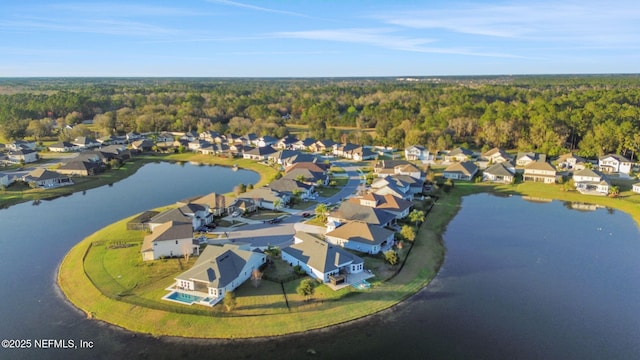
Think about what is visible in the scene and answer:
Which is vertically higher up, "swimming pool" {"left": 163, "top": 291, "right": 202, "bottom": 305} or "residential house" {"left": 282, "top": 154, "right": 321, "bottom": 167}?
"residential house" {"left": 282, "top": 154, "right": 321, "bottom": 167}

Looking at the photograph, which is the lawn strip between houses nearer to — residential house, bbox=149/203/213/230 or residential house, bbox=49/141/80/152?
residential house, bbox=149/203/213/230

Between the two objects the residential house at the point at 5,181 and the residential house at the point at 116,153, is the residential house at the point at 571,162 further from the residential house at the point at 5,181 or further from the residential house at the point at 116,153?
the residential house at the point at 5,181

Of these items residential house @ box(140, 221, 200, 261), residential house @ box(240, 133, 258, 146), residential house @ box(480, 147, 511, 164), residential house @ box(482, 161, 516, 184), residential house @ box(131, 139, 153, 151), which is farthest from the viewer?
residential house @ box(240, 133, 258, 146)

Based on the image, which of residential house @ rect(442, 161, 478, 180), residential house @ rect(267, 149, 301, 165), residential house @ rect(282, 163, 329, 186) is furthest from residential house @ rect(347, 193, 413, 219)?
residential house @ rect(267, 149, 301, 165)

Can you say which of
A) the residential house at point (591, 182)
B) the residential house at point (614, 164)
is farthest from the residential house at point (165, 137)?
the residential house at point (614, 164)

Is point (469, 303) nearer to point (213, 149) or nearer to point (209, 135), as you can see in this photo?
point (213, 149)

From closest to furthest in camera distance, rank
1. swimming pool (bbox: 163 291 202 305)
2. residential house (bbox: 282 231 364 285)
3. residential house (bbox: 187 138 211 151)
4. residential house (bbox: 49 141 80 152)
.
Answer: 1. swimming pool (bbox: 163 291 202 305)
2. residential house (bbox: 282 231 364 285)
3. residential house (bbox: 49 141 80 152)
4. residential house (bbox: 187 138 211 151)

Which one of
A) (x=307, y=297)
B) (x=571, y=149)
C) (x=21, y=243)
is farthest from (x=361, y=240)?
(x=571, y=149)
